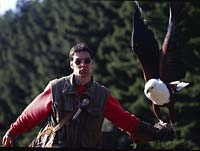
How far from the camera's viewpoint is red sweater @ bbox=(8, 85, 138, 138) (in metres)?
4.95

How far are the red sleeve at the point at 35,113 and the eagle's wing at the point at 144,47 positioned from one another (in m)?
0.75

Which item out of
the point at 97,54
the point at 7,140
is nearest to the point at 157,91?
the point at 7,140

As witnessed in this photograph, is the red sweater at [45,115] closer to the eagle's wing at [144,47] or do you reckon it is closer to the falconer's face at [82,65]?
the falconer's face at [82,65]

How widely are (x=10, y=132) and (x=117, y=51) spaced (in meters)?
28.2

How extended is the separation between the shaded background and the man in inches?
526

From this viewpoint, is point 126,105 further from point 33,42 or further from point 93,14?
point 33,42

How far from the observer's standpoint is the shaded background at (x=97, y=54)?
27.0 metres

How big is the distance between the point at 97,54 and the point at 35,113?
30.9 meters

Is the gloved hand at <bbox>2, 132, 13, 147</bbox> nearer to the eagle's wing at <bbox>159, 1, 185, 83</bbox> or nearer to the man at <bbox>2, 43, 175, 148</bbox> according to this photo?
the man at <bbox>2, 43, 175, 148</bbox>

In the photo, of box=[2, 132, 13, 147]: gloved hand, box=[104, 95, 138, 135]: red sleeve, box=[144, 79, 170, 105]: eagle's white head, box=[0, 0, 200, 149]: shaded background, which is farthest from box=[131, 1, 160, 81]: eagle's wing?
box=[0, 0, 200, 149]: shaded background

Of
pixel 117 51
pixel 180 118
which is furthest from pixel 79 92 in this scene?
pixel 117 51

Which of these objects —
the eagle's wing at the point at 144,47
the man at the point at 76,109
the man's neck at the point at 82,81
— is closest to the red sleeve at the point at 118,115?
the man at the point at 76,109

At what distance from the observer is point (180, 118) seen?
27.2 m

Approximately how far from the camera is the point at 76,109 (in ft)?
16.3
